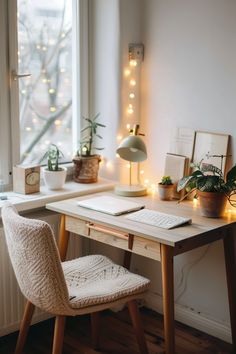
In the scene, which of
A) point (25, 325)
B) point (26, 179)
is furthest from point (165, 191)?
point (25, 325)

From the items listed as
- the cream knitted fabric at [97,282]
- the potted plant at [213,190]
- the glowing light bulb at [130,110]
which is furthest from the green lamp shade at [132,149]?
the cream knitted fabric at [97,282]

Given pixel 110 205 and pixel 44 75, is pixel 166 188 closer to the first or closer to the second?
pixel 110 205

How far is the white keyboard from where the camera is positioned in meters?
2.33

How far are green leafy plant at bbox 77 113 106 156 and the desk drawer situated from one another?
55cm

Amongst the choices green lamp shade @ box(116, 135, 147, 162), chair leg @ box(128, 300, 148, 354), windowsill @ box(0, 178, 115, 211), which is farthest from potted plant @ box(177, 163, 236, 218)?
windowsill @ box(0, 178, 115, 211)

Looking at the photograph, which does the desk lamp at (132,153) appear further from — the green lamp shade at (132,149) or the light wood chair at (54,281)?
the light wood chair at (54,281)

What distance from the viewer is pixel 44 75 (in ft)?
9.57

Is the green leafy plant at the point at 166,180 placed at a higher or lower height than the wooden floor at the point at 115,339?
higher

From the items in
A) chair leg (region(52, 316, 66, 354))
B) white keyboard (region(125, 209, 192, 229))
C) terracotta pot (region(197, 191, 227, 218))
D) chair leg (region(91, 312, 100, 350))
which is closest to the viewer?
chair leg (region(52, 316, 66, 354))

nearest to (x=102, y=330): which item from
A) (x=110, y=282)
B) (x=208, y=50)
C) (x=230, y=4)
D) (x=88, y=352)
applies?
(x=88, y=352)

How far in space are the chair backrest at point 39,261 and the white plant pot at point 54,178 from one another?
67cm

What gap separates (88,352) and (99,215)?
711 millimetres

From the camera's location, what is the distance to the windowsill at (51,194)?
264 centimetres

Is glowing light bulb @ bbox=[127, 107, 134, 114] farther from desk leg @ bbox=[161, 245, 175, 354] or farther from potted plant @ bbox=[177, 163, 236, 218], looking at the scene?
desk leg @ bbox=[161, 245, 175, 354]
